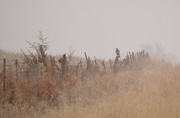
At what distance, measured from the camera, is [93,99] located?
376 inches

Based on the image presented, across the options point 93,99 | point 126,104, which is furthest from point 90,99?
point 126,104

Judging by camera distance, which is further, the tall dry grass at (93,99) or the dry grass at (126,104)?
the tall dry grass at (93,99)

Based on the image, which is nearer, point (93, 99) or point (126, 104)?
point (126, 104)

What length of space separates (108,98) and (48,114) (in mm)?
2724

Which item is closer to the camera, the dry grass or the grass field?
the dry grass

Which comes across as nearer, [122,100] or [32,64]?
[122,100]

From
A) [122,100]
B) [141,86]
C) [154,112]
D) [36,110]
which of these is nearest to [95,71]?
[141,86]

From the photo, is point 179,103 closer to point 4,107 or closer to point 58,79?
point 58,79

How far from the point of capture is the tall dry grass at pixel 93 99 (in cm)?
755

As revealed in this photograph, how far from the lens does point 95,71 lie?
1349 centimetres

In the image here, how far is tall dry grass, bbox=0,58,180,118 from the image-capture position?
7551 millimetres

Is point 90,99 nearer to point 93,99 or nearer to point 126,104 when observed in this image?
point 93,99

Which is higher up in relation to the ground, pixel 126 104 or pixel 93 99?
pixel 93 99

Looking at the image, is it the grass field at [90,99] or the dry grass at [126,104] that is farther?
the grass field at [90,99]
